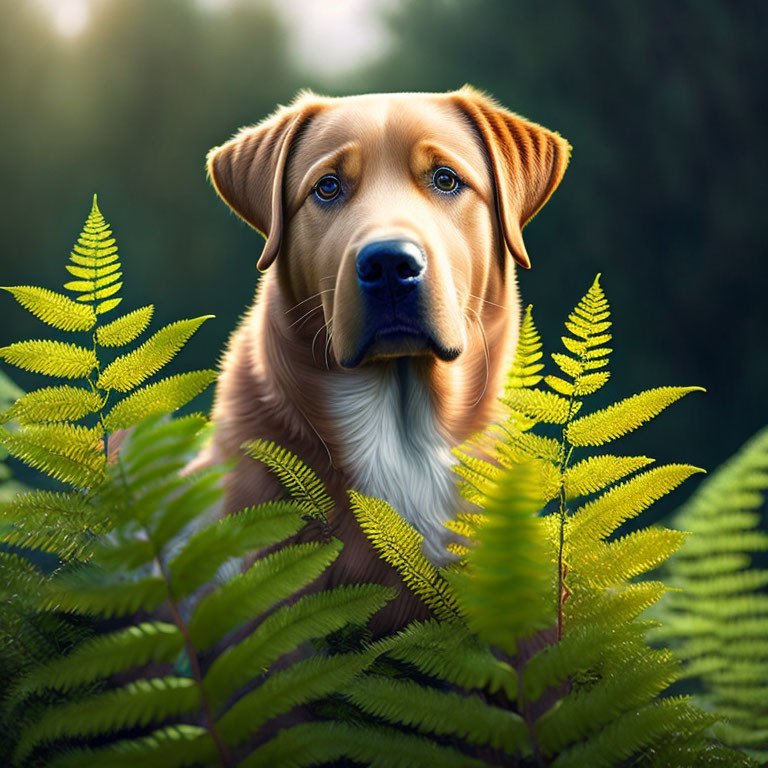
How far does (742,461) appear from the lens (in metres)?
1.01

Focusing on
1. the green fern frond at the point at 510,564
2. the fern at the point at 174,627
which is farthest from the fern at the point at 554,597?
the fern at the point at 174,627

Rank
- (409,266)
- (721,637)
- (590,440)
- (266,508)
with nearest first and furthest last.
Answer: (266,508) → (590,440) → (721,637) → (409,266)

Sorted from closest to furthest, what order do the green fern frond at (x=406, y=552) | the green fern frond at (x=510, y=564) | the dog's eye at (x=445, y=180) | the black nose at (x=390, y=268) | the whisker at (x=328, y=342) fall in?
the green fern frond at (x=510, y=564), the green fern frond at (x=406, y=552), the black nose at (x=390, y=268), the whisker at (x=328, y=342), the dog's eye at (x=445, y=180)

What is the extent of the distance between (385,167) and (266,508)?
198cm

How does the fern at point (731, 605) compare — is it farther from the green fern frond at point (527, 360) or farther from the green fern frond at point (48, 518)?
the green fern frond at point (48, 518)

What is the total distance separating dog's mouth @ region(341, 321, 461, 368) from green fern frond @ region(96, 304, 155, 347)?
118cm

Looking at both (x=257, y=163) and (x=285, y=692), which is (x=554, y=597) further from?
(x=257, y=163)

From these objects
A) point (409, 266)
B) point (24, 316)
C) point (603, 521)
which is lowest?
point (24, 316)

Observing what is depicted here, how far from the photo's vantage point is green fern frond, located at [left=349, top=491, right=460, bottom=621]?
2.97ft

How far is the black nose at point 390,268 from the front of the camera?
2.12m

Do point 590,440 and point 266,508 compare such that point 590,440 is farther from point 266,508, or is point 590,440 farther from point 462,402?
point 462,402

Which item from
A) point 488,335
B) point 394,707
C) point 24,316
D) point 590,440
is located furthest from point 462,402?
point 24,316

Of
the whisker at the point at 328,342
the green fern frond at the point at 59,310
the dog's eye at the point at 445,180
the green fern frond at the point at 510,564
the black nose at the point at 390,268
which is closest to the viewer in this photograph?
the green fern frond at the point at 510,564

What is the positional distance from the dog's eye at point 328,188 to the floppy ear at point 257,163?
0.15 m
